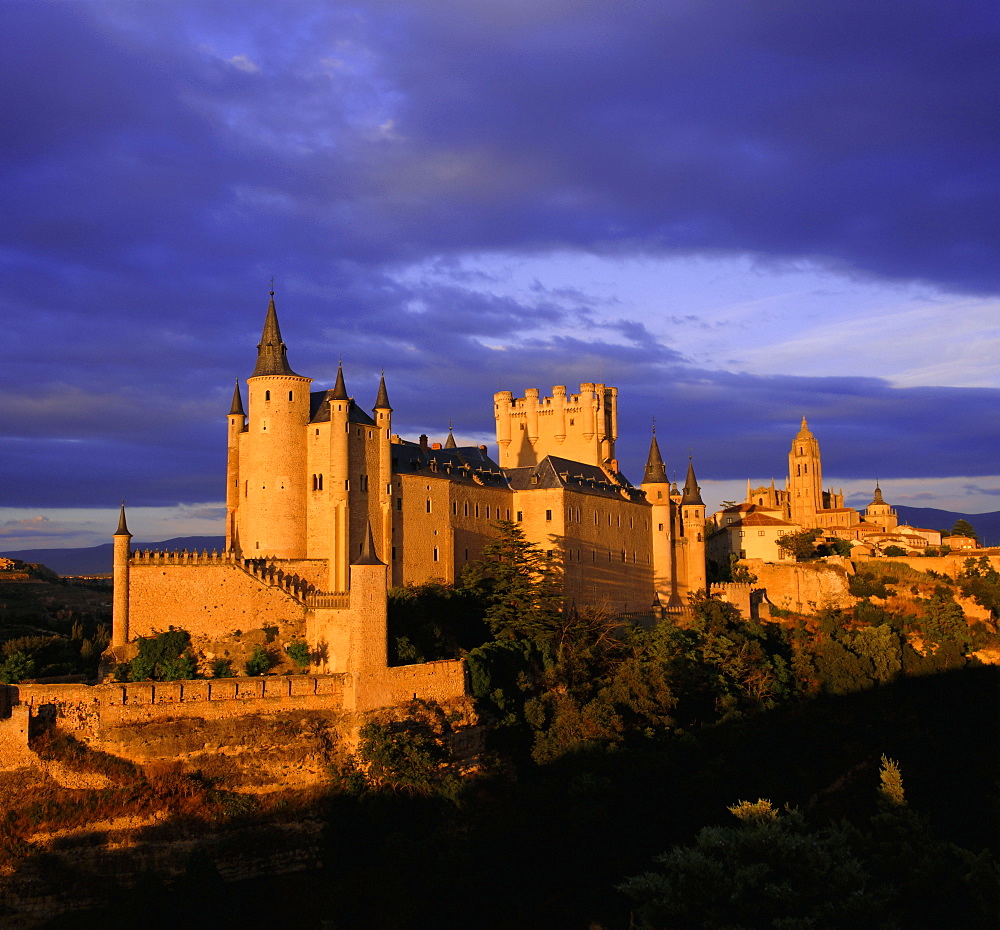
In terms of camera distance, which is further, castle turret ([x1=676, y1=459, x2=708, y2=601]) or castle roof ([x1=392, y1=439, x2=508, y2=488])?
castle turret ([x1=676, y1=459, x2=708, y2=601])

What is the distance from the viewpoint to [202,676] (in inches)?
1671

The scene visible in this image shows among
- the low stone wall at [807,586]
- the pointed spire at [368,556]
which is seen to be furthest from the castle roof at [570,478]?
the pointed spire at [368,556]

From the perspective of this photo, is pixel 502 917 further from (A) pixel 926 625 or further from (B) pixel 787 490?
(B) pixel 787 490

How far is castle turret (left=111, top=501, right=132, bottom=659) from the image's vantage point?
1731 inches

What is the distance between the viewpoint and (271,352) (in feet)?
162

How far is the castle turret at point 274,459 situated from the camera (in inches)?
1895

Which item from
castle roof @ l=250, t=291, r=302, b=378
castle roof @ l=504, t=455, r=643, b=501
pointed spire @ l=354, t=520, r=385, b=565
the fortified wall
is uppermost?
castle roof @ l=250, t=291, r=302, b=378

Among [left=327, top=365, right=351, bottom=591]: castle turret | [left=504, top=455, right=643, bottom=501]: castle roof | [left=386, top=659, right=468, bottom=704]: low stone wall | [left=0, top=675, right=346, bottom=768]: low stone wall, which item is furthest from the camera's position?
[left=504, top=455, right=643, bottom=501]: castle roof

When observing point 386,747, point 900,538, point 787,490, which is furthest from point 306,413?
point 787,490

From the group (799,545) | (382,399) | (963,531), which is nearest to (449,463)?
A: (382,399)

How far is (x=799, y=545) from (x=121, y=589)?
156 ft

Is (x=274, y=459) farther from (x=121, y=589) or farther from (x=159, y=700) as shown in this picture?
(x=159, y=700)

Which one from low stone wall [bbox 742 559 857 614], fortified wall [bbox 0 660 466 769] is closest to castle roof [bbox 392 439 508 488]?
fortified wall [bbox 0 660 466 769]

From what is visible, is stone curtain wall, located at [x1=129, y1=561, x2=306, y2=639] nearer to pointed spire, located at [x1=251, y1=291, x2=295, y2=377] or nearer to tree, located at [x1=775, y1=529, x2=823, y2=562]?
pointed spire, located at [x1=251, y1=291, x2=295, y2=377]
